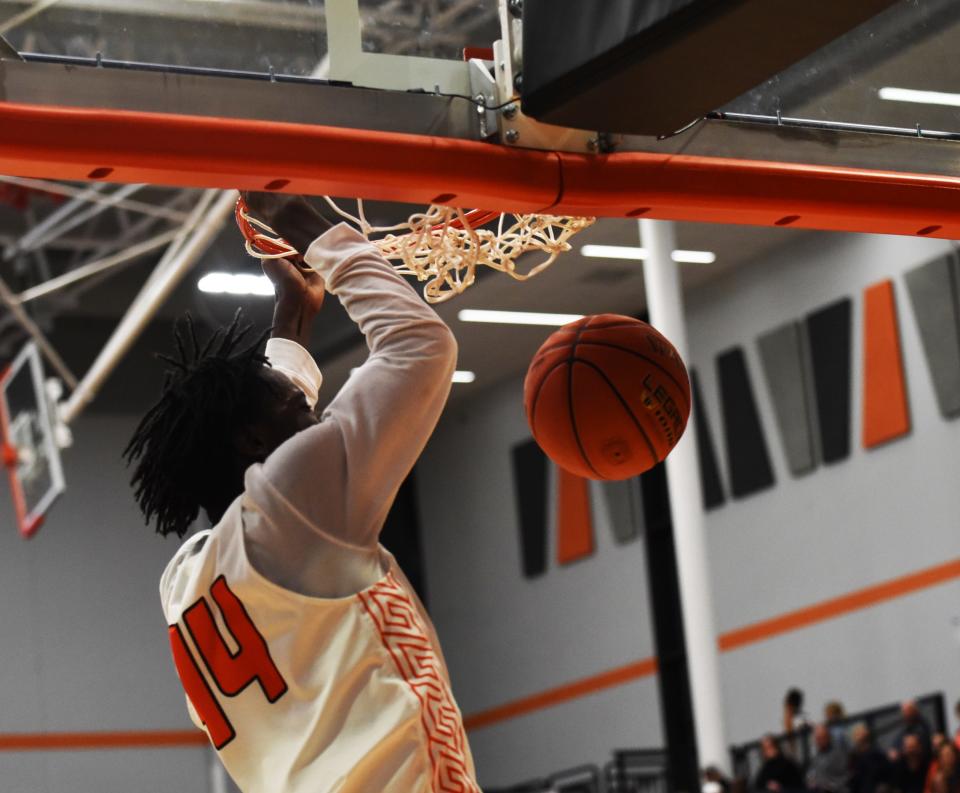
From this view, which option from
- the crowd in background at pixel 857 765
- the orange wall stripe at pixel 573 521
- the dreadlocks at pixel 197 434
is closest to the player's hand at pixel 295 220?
the dreadlocks at pixel 197 434

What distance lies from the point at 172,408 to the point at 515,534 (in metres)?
17.4

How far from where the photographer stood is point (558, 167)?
404 cm

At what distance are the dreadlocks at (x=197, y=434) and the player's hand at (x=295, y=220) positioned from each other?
20cm

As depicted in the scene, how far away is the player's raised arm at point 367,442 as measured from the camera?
2703 millimetres

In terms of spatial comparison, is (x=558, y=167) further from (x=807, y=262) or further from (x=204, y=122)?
(x=807, y=262)

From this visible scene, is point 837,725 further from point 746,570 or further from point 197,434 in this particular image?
point 197,434

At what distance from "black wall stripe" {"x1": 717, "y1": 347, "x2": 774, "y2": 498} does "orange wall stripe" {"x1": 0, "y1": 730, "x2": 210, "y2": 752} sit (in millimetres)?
7261

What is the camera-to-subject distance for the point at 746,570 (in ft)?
56.1

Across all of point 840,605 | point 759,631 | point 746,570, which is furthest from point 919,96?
Answer: point 746,570

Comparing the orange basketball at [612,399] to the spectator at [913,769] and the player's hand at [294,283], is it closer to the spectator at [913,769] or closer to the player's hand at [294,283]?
the player's hand at [294,283]

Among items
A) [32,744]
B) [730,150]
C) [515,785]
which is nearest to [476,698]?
[515,785]

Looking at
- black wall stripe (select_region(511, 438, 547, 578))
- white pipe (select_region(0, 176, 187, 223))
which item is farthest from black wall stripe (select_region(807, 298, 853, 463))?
white pipe (select_region(0, 176, 187, 223))

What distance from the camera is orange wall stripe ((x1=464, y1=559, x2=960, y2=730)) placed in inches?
594

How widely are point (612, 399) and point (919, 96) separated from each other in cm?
127
